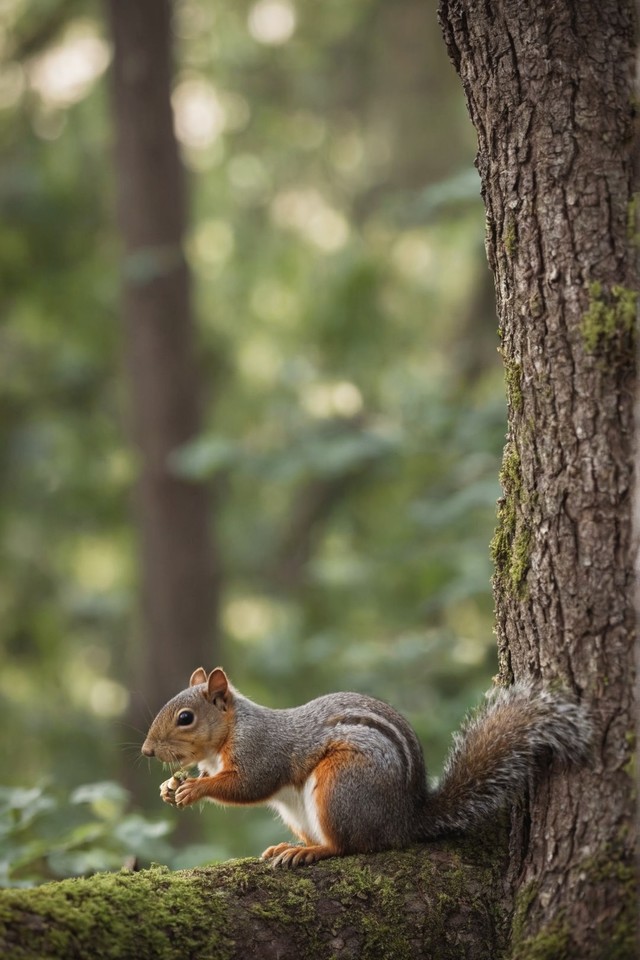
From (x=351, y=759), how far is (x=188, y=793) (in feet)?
1.35

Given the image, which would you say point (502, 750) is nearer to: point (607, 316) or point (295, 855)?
point (295, 855)

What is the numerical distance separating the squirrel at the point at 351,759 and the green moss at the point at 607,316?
712 millimetres

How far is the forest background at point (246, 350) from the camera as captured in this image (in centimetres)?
596

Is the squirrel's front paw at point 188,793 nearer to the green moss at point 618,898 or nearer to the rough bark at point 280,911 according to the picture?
the rough bark at point 280,911

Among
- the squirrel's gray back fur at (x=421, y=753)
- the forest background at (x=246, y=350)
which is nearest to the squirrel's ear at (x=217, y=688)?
the squirrel's gray back fur at (x=421, y=753)

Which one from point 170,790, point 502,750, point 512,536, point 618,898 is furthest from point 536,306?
point 170,790

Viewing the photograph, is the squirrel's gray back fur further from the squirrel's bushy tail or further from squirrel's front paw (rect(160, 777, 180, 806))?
squirrel's front paw (rect(160, 777, 180, 806))

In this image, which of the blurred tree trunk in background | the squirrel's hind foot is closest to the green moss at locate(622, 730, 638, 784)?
the squirrel's hind foot

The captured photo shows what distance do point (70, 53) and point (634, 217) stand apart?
628cm

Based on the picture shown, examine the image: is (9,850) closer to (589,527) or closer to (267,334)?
(589,527)

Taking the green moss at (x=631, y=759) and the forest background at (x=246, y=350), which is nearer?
the green moss at (x=631, y=759)

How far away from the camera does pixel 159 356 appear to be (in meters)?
6.62

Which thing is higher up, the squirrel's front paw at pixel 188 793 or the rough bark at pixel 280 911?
the squirrel's front paw at pixel 188 793

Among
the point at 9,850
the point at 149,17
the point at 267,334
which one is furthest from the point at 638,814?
the point at 267,334
